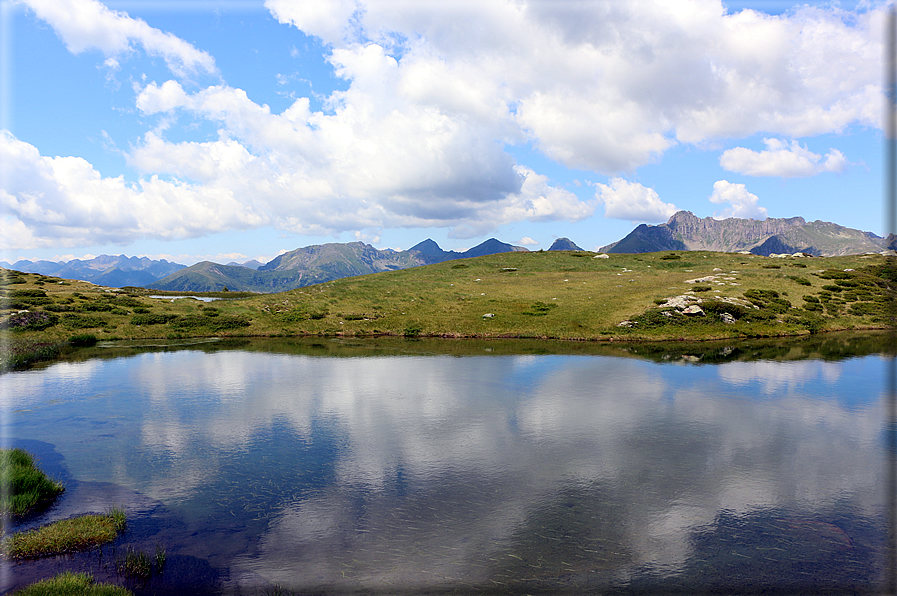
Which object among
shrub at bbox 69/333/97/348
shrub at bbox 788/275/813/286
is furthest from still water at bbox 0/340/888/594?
shrub at bbox 788/275/813/286

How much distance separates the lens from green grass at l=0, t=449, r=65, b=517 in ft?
51.6

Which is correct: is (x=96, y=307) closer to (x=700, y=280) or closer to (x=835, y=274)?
(x=700, y=280)

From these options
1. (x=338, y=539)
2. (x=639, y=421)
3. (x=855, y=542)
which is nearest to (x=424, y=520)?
(x=338, y=539)

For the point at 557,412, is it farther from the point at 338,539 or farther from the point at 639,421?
the point at 338,539

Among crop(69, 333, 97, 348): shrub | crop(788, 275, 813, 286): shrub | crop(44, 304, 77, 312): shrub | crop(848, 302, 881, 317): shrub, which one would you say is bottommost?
crop(69, 333, 97, 348): shrub

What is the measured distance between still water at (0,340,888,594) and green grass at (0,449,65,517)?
767mm

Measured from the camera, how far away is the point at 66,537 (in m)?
13.8

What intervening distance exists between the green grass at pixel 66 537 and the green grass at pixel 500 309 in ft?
133

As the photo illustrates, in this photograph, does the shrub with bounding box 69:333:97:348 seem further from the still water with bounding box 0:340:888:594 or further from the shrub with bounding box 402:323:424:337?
the shrub with bounding box 402:323:424:337

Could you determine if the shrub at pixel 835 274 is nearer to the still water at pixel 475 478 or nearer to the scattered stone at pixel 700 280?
the scattered stone at pixel 700 280

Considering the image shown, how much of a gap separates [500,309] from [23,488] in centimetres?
5916

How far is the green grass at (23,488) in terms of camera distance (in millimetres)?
15742

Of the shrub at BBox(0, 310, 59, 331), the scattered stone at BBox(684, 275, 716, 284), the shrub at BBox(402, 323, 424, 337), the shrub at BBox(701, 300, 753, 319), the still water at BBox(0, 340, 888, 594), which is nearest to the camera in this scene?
the still water at BBox(0, 340, 888, 594)

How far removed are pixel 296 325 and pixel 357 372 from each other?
3229 cm
